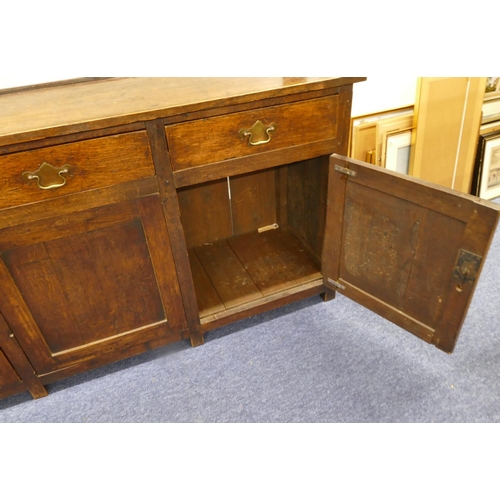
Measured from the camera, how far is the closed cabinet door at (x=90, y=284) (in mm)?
1129

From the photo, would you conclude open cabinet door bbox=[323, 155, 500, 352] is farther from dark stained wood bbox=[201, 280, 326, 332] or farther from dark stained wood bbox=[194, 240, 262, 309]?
dark stained wood bbox=[194, 240, 262, 309]

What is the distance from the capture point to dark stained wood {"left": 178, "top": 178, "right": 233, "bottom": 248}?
1.78m

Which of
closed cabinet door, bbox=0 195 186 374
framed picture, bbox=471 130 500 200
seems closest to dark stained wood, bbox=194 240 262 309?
closed cabinet door, bbox=0 195 186 374

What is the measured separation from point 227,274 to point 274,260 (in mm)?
207

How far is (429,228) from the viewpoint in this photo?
113 cm

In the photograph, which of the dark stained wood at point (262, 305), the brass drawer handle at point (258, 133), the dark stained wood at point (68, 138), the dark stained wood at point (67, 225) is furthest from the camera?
the dark stained wood at point (262, 305)

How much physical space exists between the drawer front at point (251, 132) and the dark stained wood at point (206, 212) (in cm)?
57

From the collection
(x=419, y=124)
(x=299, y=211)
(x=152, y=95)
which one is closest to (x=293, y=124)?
(x=152, y=95)

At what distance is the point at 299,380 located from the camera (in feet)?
4.57

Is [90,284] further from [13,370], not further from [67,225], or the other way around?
[13,370]

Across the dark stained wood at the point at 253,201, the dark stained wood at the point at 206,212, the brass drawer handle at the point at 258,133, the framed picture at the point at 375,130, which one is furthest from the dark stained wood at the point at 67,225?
the framed picture at the point at 375,130

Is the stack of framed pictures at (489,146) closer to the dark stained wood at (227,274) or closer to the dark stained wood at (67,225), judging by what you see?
the dark stained wood at (227,274)

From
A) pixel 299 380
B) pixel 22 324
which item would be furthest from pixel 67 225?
pixel 299 380

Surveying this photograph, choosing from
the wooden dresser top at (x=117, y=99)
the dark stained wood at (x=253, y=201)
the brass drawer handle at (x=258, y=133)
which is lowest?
the dark stained wood at (x=253, y=201)
